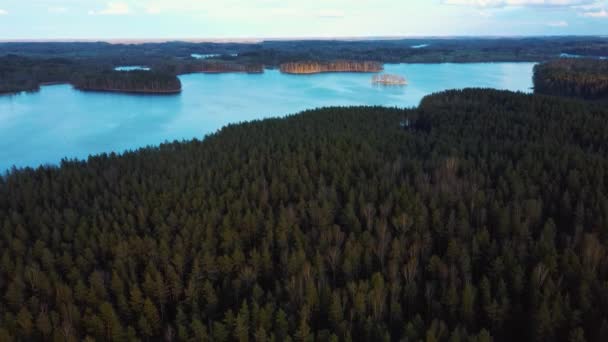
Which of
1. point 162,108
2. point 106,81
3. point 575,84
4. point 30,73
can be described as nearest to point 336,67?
point 106,81

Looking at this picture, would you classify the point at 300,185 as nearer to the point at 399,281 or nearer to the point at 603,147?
the point at 399,281

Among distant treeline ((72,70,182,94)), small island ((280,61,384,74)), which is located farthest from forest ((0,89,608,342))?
small island ((280,61,384,74))

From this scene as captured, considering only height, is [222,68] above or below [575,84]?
above

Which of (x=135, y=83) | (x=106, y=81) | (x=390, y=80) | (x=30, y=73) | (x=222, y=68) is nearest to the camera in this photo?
(x=135, y=83)

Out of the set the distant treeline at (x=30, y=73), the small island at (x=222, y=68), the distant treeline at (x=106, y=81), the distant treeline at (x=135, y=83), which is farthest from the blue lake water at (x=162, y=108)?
the small island at (x=222, y=68)

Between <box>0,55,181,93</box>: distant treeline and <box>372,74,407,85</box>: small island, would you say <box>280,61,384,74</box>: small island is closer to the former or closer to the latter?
<box>372,74,407,85</box>: small island

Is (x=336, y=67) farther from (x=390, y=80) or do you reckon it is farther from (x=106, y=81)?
(x=106, y=81)

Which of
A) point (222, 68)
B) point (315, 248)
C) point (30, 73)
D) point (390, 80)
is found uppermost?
point (222, 68)

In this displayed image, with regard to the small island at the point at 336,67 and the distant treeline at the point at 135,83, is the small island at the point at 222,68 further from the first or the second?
the distant treeline at the point at 135,83
